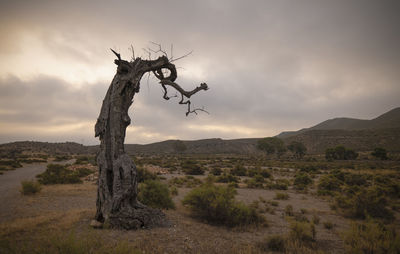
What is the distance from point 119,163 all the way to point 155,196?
153 inches

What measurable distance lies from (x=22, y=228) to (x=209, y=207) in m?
5.96

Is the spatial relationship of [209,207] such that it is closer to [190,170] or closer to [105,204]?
[105,204]

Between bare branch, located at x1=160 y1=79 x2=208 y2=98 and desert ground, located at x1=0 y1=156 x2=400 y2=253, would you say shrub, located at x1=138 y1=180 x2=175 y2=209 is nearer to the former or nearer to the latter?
desert ground, located at x1=0 y1=156 x2=400 y2=253

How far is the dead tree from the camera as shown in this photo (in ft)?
19.9

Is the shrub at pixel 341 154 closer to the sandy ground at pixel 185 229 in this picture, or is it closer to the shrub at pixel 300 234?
the sandy ground at pixel 185 229

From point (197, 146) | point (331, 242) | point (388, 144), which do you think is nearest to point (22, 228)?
point (331, 242)

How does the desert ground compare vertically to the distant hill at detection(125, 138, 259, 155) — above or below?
below

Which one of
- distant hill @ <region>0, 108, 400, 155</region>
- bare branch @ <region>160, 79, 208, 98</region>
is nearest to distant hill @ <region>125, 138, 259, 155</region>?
distant hill @ <region>0, 108, 400, 155</region>

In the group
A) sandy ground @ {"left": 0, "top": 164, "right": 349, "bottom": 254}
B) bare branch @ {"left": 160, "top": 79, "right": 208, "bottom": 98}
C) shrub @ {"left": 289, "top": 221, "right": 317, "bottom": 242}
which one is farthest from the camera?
bare branch @ {"left": 160, "top": 79, "right": 208, "bottom": 98}

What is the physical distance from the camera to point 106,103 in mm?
6809

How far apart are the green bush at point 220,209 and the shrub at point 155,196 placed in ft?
4.31

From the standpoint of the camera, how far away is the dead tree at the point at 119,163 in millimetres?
6078

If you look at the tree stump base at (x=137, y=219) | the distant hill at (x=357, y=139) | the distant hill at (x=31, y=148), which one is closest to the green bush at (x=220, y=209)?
the tree stump base at (x=137, y=219)

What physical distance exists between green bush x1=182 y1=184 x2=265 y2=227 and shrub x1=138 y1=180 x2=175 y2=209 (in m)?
1.31
